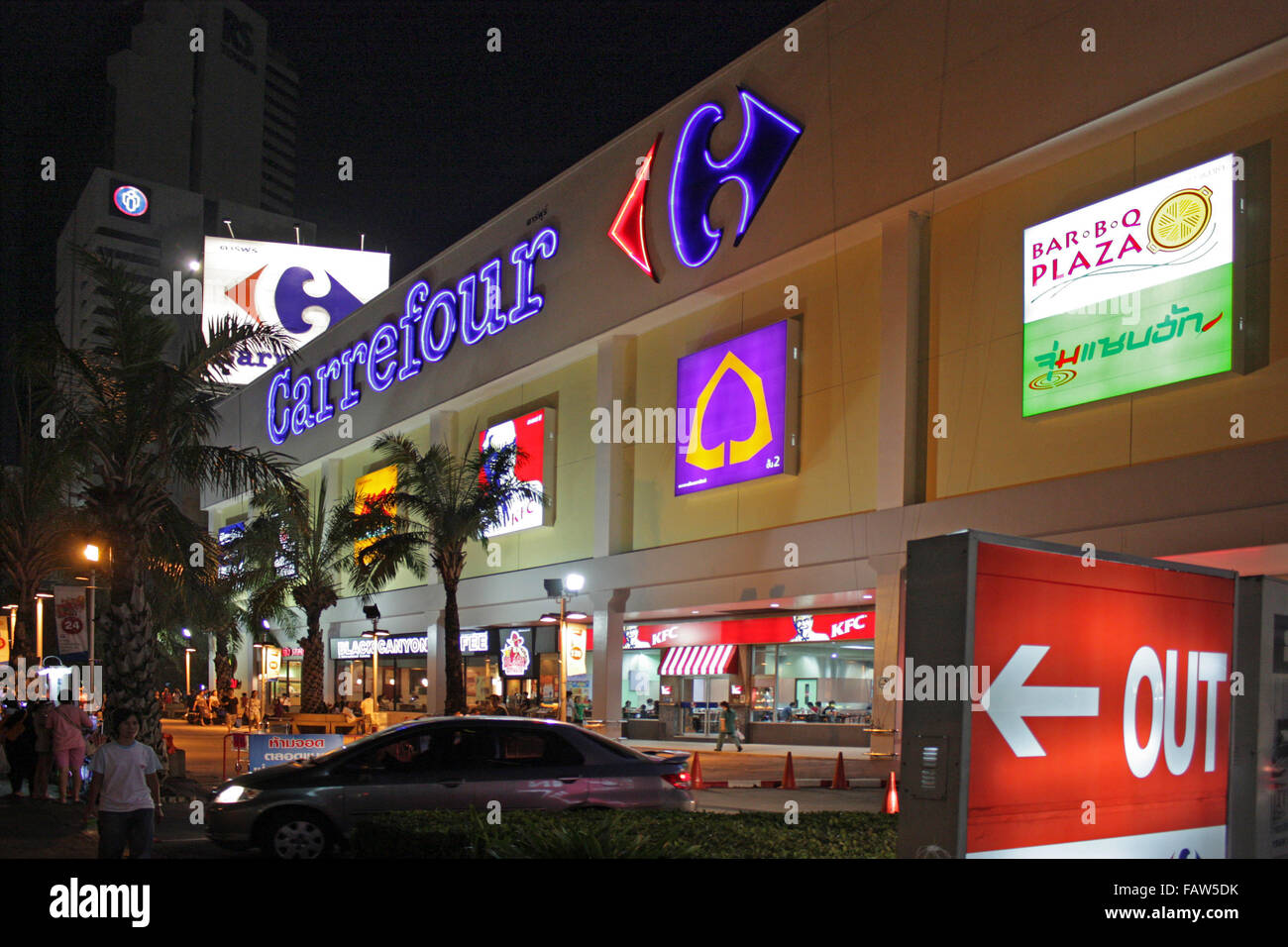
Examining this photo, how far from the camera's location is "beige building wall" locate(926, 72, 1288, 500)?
1630 centimetres

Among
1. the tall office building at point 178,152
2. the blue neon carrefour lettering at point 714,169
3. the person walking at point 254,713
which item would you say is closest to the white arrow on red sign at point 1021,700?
the blue neon carrefour lettering at point 714,169

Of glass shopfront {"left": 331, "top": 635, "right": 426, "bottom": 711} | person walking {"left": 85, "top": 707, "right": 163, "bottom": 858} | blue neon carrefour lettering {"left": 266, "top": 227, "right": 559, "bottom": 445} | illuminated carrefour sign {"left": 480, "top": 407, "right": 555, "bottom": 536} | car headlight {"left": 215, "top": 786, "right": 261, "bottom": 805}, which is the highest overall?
blue neon carrefour lettering {"left": 266, "top": 227, "right": 559, "bottom": 445}

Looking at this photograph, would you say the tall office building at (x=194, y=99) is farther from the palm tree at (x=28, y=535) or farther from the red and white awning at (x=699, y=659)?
the red and white awning at (x=699, y=659)

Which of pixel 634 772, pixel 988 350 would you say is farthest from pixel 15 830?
pixel 988 350

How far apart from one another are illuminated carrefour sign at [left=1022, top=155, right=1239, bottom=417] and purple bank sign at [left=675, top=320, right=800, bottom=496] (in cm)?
605

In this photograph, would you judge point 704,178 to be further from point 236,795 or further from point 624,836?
point 624,836

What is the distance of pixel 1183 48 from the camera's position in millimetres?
16828

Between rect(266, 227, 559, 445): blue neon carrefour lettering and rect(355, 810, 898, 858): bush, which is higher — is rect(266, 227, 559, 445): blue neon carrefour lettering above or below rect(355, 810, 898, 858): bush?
above

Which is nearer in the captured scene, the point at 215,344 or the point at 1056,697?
the point at 1056,697

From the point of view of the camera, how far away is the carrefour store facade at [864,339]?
1681 cm

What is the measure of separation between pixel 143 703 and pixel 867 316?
572 inches

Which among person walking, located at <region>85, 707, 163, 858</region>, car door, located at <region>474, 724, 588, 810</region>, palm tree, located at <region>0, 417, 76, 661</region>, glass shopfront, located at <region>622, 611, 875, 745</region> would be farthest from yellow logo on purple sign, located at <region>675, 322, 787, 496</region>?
person walking, located at <region>85, 707, 163, 858</region>

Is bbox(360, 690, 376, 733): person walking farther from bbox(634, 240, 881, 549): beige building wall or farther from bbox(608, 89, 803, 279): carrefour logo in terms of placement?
bbox(608, 89, 803, 279): carrefour logo

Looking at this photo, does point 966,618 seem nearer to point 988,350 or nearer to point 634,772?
point 634,772
